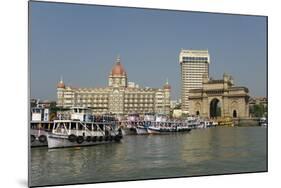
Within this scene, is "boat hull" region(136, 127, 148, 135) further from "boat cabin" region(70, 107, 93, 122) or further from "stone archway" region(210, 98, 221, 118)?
"stone archway" region(210, 98, 221, 118)

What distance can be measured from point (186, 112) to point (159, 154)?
650mm

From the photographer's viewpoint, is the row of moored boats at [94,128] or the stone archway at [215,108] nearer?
the row of moored boats at [94,128]

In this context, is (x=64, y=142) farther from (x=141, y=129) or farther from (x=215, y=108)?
(x=215, y=108)

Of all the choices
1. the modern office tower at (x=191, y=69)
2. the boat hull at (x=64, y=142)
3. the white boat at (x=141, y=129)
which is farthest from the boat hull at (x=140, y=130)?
the modern office tower at (x=191, y=69)

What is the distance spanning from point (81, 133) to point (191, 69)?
1.56 meters

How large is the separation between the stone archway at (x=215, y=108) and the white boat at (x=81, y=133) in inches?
48.3

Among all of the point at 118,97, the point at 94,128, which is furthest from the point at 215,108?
the point at 94,128

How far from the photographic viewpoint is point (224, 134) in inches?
275

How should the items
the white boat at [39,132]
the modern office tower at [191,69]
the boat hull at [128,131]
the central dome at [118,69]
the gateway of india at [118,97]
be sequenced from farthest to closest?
the modern office tower at [191,69] < the boat hull at [128,131] < the central dome at [118,69] < the gateway of india at [118,97] < the white boat at [39,132]

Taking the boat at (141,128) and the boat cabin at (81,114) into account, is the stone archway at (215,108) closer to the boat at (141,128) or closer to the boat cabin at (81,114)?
the boat at (141,128)

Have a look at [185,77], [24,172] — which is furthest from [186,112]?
[24,172]

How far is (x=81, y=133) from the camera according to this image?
6.38 m

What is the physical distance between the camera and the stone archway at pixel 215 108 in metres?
6.96

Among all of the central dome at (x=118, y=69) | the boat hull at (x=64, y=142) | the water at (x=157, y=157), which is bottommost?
the water at (x=157, y=157)
